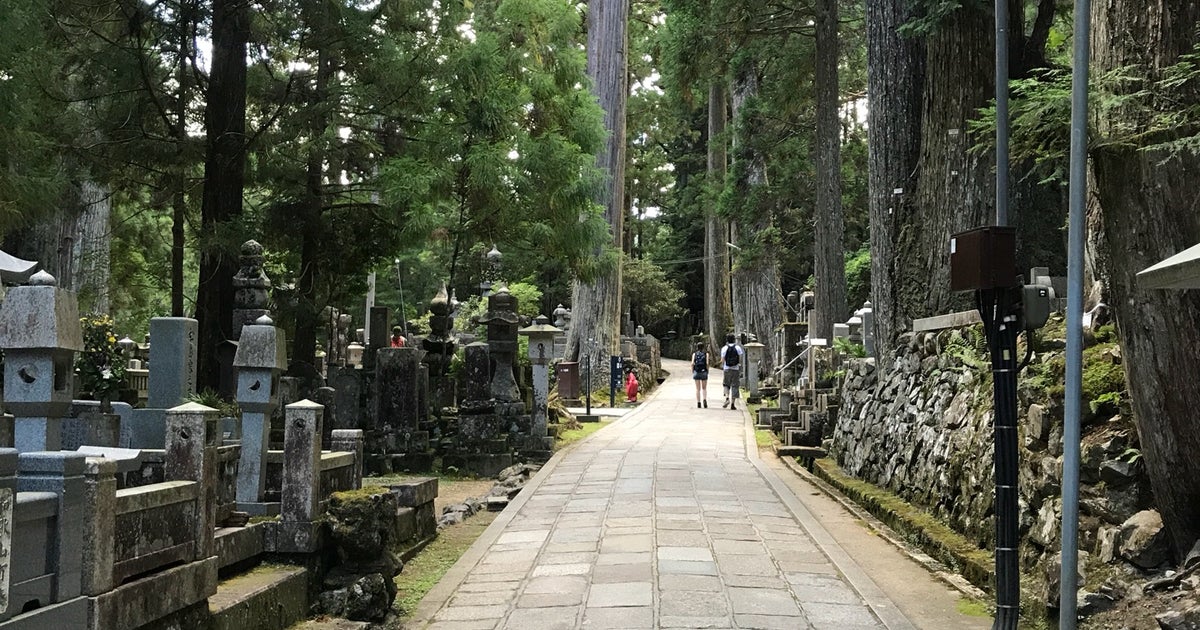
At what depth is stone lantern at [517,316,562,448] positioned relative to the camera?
586 inches

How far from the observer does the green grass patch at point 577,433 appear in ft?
52.2

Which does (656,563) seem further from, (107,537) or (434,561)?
(107,537)

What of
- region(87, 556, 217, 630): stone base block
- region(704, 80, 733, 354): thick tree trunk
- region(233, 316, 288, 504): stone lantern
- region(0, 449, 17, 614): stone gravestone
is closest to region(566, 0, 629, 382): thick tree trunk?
region(704, 80, 733, 354): thick tree trunk

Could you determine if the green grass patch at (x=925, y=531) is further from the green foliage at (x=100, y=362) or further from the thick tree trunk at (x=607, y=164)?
the thick tree trunk at (x=607, y=164)

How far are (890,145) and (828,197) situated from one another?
17.4 feet

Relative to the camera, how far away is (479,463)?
45.9ft

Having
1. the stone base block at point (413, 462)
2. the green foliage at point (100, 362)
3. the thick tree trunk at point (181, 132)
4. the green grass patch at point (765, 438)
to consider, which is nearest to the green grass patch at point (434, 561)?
the stone base block at point (413, 462)

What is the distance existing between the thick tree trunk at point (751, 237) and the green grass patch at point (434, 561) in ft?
42.0

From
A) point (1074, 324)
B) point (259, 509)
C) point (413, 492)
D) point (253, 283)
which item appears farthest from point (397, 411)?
point (1074, 324)

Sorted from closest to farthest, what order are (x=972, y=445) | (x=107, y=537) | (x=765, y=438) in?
(x=107, y=537), (x=972, y=445), (x=765, y=438)

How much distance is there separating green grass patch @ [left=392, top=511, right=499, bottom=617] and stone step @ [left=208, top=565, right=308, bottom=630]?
28.5 inches

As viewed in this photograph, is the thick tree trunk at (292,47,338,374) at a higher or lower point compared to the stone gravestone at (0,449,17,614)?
higher

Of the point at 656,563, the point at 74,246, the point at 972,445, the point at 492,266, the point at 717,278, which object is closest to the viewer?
the point at 656,563

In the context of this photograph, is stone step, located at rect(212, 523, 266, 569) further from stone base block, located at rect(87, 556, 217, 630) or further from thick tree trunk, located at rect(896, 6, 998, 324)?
thick tree trunk, located at rect(896, 6, 998, 324)
